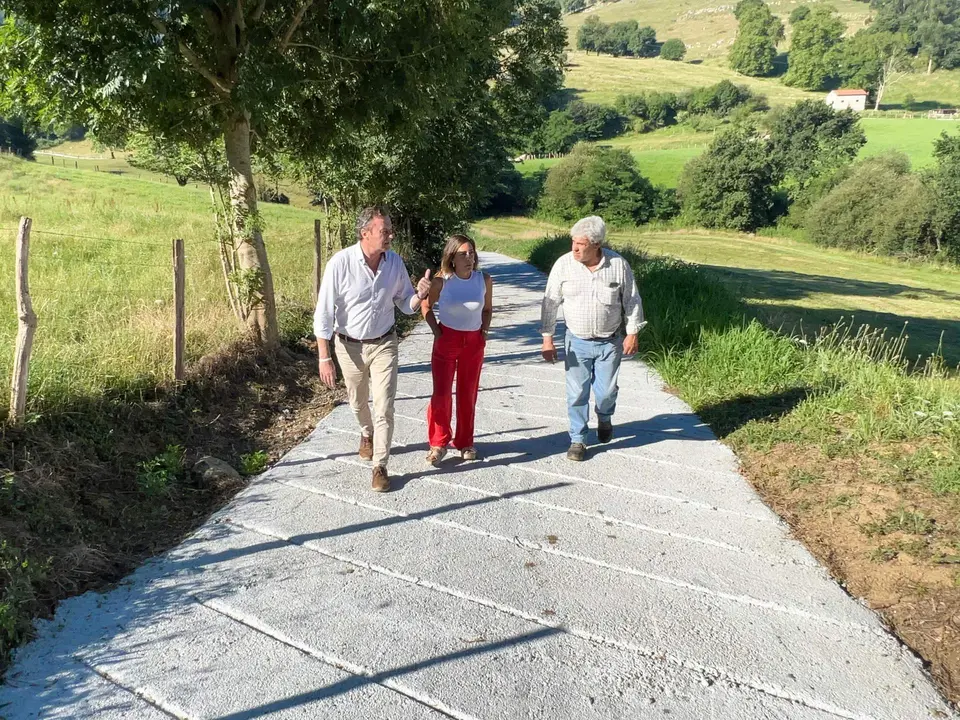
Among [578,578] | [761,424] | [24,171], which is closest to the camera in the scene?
[578,578]

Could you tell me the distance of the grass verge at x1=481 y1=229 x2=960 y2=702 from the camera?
11.0 feet

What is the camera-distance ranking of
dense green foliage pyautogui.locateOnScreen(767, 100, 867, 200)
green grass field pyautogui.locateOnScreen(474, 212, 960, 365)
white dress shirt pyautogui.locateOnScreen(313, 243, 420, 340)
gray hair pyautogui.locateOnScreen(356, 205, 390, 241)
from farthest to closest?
dense green foliage pyautogui.locateOnScreen(767, 100, 867, 200) → green grass field pyautogui.locateOnScreen(474, 212, 960, 365) → white dress shirt pyautogui.locateOnScreen(313, 243, 420, 340) → gray hair pyautogui.locateOnScreen(356, 205, 390, 241)

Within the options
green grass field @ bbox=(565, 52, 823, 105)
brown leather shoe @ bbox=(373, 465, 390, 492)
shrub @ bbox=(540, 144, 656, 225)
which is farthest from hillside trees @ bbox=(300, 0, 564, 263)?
green grass field @ bbox=(565, 52, 823, 105)

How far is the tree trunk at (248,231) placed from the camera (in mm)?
6520

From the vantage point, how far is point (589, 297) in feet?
15.7

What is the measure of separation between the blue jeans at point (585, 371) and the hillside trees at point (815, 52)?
463 feet

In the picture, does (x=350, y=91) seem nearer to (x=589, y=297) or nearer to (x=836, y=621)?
(x=589, y=297)

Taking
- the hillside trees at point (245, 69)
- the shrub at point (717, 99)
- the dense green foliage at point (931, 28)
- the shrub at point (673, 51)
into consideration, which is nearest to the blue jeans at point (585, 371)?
the hillside trees at point (245, 69)

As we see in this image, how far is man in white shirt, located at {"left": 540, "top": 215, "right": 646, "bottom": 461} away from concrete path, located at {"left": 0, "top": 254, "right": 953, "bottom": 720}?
27.4 inches

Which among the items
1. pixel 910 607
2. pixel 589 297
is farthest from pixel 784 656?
pixel 589 297

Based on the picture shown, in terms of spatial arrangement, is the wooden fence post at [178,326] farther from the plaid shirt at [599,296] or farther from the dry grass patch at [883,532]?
the dry grass patch at [883,532]

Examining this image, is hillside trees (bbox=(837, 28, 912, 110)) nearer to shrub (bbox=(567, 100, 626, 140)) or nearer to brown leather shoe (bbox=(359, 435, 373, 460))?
shrub (bbox=(567, 100, 626, 140))

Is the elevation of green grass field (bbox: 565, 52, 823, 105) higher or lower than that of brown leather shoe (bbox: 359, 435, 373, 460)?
higher

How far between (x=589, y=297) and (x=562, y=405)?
6.53 ft
